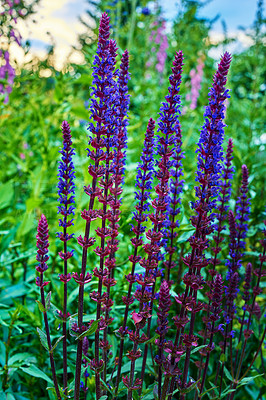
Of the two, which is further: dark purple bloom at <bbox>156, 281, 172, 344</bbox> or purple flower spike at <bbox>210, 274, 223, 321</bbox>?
purple flower spike at <bbox>210, 274, 223, 321</bbox>

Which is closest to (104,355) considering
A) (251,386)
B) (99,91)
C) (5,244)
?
(99,91)

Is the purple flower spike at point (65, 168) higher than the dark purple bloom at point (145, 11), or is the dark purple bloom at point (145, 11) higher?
the dark purple bloom at point (145, 11)

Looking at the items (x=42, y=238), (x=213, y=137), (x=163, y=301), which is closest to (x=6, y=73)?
(x=42, y=238)

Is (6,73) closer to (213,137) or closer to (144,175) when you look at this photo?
(144,175)

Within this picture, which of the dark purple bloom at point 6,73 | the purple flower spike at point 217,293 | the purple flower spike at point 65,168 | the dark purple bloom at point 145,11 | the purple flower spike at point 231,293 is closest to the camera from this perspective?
the purple flower spike at point 65,168

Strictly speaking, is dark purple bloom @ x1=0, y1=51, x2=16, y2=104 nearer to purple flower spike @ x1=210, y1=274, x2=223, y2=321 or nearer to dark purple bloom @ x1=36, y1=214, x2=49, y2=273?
dark purple bloom @ x1=36, y1=214, x2=49, y2=273

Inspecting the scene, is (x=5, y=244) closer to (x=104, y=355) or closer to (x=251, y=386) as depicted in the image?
(x=104, y=355)

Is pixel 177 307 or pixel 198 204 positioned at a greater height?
pixel 198 204

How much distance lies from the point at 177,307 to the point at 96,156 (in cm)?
139

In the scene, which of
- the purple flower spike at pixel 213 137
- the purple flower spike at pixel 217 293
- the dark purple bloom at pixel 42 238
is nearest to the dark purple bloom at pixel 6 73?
the dark purple bloom at pixel 42 238

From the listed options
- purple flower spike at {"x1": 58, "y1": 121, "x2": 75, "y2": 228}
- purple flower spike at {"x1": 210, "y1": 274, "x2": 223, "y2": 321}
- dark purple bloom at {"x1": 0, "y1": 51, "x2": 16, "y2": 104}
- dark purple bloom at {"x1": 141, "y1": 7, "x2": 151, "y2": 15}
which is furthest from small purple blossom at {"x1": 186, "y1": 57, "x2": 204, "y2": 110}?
purple flower spike at {"x1": 58, "y1": 121, "x2": 75, "y2": 228}

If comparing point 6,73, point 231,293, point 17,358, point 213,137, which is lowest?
point 17,358

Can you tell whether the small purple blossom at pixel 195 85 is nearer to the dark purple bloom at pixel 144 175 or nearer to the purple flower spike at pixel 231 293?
the purple flower spike at pixel 231 293

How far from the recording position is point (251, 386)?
2.48m
